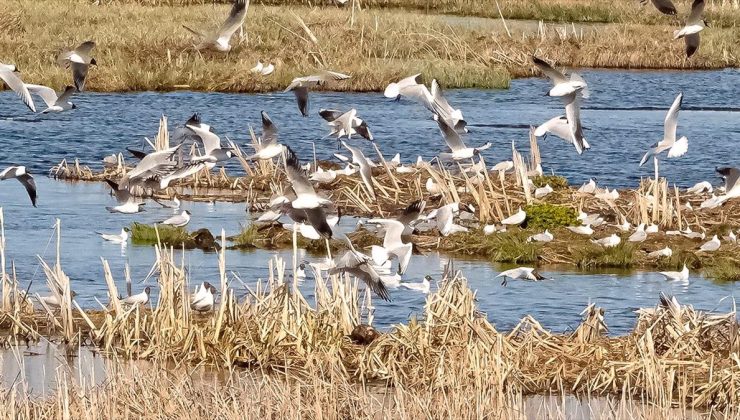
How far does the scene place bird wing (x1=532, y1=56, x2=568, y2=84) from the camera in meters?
11.8

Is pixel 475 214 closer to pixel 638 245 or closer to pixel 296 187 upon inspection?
pixel 638 245

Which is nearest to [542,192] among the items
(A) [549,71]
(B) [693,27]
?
(B) [693,27]

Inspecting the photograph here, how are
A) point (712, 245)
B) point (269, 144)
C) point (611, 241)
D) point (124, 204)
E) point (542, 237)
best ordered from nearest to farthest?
point (269, 144)
point (124, 204)
point (712, 245)
point (611, 241)
point (542, 237)

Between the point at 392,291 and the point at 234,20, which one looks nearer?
the point at 392,291

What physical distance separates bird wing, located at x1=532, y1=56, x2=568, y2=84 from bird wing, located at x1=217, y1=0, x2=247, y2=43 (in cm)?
322

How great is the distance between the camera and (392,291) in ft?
44.0

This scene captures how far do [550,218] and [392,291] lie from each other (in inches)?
137

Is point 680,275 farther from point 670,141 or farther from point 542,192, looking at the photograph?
point 542,192

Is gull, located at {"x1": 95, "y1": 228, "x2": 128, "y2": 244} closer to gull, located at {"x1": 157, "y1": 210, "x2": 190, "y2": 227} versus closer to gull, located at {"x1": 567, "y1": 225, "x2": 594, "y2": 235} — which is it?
gull, located at {"x1": 157, "y1": 210, "x2": 190, "y2": 227}

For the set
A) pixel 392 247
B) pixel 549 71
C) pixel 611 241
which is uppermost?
pixel 549 71

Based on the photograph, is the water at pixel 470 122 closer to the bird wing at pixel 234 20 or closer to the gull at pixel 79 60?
the gull at pixel 79 60

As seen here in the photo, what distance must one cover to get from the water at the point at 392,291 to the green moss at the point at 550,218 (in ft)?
3.83

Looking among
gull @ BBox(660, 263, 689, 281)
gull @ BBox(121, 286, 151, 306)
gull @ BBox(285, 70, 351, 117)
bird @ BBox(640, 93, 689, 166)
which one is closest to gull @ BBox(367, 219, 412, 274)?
gull @ BBox(121, 286, 151, 306)

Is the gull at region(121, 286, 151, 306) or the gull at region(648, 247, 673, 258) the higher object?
the gull at region(121, 286, 151, 306)
